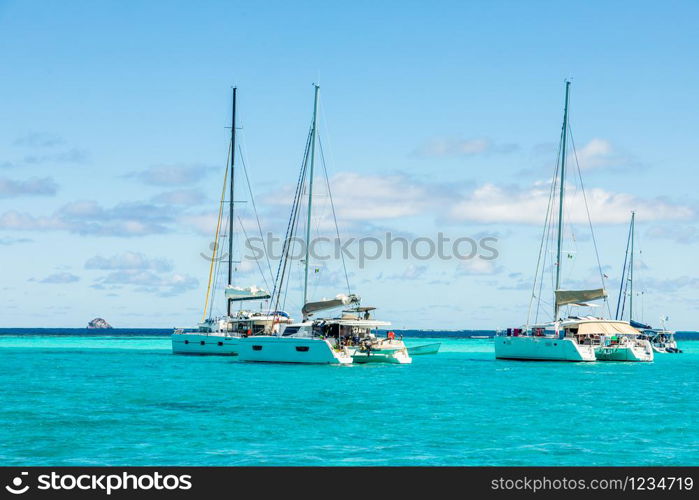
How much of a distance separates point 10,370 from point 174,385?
21.5 m

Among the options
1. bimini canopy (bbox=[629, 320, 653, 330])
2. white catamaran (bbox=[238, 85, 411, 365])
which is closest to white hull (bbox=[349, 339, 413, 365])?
white catamaran (bbox=[238, 85, 411, 365])

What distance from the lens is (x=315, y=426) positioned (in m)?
34.5

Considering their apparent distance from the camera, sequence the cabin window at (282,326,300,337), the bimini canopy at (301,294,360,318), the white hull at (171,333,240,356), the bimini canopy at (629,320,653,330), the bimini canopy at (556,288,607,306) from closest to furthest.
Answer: the cabin window at (282,326,300,337)
the bimini canopy at (301,294,360,318)
the bimini canopy at (556,288,607,306)
the white hull at (171,333,240,356)
the bimini canopy at (629,320,653,330)

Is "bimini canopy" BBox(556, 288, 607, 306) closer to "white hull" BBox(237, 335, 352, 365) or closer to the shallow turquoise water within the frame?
the shallow turquoise water

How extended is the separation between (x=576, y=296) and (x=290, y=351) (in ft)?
89.1

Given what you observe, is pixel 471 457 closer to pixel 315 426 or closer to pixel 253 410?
pixel 315 426

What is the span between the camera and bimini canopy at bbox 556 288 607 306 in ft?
264

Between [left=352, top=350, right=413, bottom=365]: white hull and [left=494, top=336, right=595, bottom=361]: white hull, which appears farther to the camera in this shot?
[left=494, top=336, right=595, bottom=361]: white hull

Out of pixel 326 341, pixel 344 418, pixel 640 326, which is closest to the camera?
pixel 344 418

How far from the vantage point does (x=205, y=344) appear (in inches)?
3462

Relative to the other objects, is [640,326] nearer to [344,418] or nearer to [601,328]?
[601,328]

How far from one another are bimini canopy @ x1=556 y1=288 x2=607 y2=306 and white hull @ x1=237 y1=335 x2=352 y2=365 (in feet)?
74.3

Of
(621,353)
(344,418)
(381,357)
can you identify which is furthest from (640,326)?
(344,418)
